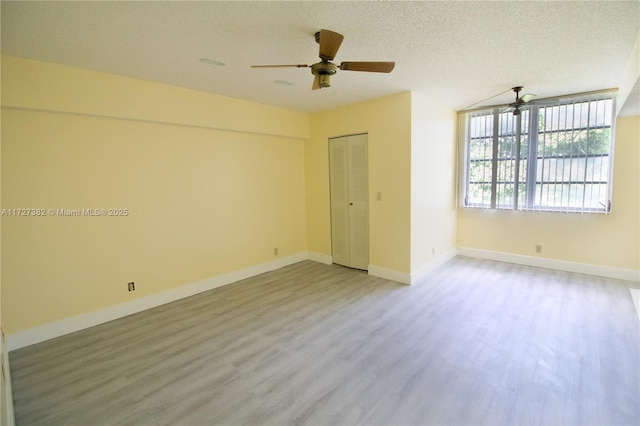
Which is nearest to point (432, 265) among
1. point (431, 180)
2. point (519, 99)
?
point (431, 180)

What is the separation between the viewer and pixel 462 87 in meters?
3.90

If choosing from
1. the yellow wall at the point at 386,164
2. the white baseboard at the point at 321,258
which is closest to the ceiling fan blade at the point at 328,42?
the yellow wall at the point at 386,164

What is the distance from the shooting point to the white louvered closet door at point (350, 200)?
186 inches

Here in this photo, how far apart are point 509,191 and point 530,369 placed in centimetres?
344

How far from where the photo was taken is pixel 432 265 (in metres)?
4.82

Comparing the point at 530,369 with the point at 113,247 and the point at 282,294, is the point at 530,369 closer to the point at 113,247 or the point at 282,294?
the point at 282,294

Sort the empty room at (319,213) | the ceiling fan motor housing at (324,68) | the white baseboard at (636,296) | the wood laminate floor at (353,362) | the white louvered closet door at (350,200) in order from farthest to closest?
the white louvered closet door at (350,200) → the white baseboard at (636,296) → the ceiling fan motor housing at (324,68) → the empty room at (319,213) → the wood laminate floor at (353,362)

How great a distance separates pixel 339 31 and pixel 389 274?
3311mm

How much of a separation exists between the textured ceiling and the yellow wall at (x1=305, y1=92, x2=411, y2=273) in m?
0.68

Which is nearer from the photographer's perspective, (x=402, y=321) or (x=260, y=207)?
(x=402, y=321)

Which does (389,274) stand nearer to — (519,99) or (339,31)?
(519,99)

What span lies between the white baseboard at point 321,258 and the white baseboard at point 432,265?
5.15ft

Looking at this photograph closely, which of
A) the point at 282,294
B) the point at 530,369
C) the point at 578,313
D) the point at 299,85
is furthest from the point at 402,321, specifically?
the point at 299,85

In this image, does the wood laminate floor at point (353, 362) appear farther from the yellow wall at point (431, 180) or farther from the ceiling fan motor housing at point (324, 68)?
the ceiling fan motor housing at point (324, 68)
